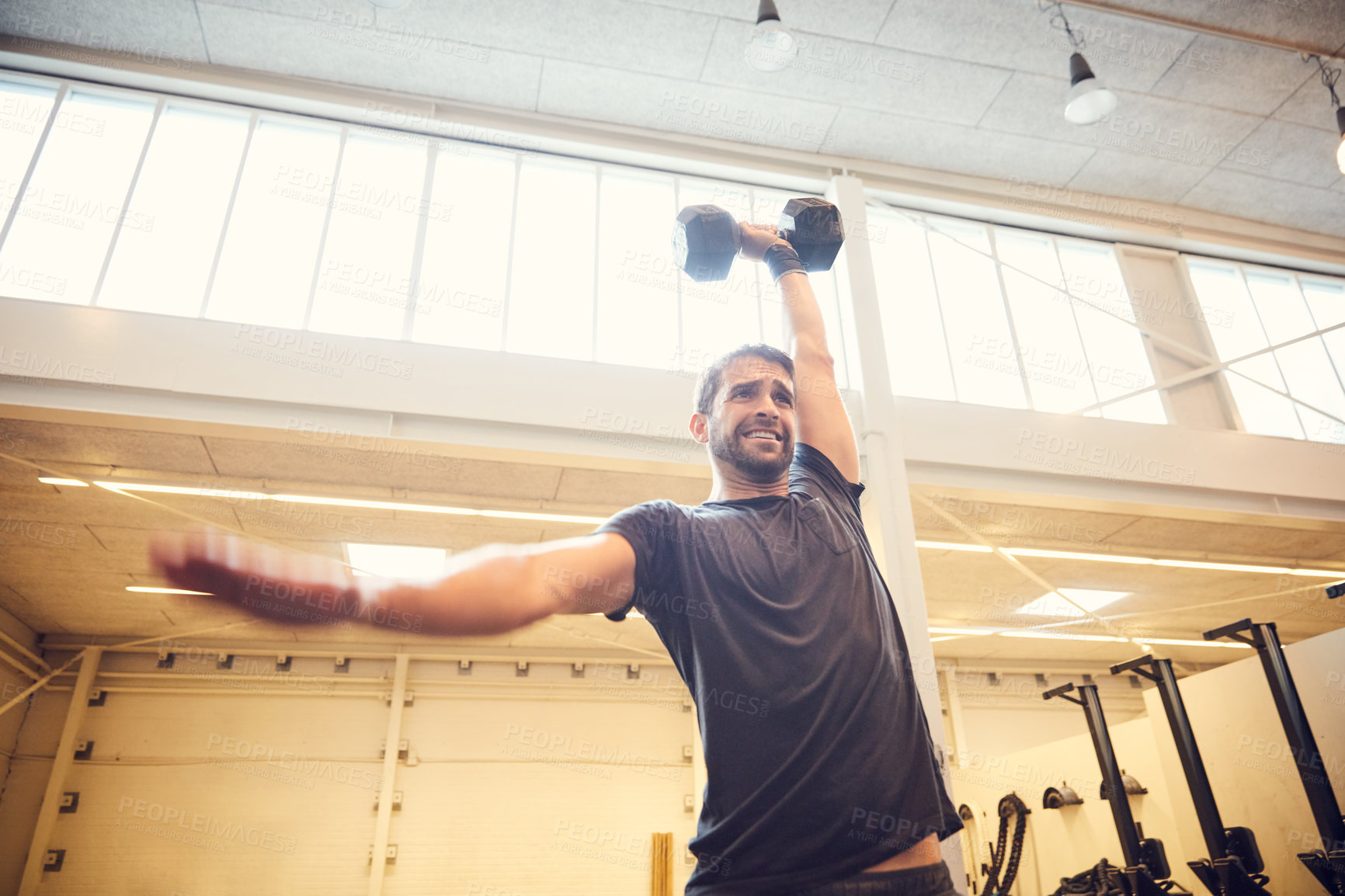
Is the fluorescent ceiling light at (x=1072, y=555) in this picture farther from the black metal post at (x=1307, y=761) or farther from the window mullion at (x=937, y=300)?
the black metal post at (x=1307, y=761)

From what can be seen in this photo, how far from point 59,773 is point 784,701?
30.2ft

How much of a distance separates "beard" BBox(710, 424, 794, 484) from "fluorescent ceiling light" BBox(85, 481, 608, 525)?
4347mm

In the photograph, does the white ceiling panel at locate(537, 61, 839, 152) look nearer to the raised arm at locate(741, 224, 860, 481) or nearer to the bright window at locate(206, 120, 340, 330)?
the bright window at locate(206, 120, 340, 330)

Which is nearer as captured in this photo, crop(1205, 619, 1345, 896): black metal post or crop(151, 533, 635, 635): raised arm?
crop(151, 533, 635, 635): raised arm

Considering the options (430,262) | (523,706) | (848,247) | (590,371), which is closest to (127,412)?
(430,262)

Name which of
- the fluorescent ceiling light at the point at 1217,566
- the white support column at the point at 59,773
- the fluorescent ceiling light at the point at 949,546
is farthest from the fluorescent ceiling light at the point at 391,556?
the fluorescent ceiling light at the point at 1217,566

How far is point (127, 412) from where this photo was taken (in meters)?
4.51

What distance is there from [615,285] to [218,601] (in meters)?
5.30

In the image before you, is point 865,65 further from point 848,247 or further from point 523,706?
point 523,706

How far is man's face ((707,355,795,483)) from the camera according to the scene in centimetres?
133

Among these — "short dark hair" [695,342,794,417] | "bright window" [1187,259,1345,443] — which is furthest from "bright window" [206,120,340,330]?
"bright window" [1187,259,1345,443]

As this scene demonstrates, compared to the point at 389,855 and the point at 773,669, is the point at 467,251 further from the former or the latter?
the point at 389,855

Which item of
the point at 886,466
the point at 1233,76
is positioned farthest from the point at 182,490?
the point at 1233,76

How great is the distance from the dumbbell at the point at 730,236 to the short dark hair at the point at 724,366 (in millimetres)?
451
